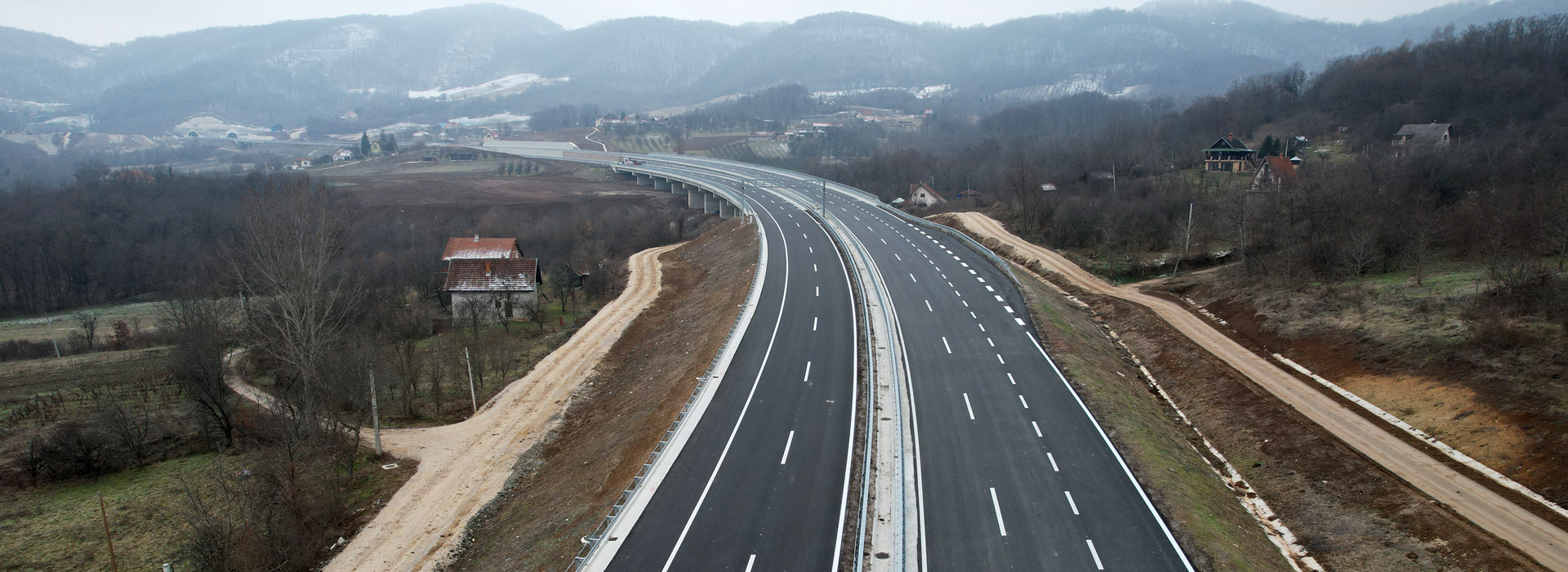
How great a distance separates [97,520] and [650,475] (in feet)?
74.2

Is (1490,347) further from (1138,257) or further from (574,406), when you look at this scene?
(574,406)

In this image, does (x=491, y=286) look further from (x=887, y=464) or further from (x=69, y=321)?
(x=69, y=321)

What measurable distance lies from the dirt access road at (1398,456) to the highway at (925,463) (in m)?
9.61

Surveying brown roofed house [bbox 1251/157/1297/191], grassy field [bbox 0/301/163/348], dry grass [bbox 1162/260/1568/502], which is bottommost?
grassy field [bbox 0/301/163/348]

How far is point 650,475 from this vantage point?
23172 mm

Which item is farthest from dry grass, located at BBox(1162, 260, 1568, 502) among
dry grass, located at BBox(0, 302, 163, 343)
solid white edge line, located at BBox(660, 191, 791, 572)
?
dry grass, located at BBox(0, 302, 163, 343)

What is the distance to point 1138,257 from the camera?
206 feet

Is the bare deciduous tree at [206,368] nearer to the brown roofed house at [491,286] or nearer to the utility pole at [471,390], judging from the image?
the utility pole at [471,390]

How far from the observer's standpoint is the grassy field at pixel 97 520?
24438 millimetres

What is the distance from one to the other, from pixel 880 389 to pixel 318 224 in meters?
28.5

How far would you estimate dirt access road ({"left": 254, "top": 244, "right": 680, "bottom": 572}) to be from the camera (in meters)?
23.7

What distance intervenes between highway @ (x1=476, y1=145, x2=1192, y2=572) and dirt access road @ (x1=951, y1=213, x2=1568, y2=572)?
378 inches

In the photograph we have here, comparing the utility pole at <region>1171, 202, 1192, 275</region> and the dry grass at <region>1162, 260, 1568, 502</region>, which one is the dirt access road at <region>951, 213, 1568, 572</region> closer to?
the dry grass at <region>1162, 260, 1568, 502</region>

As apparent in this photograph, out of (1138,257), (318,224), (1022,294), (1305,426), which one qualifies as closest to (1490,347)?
(1305,426)
